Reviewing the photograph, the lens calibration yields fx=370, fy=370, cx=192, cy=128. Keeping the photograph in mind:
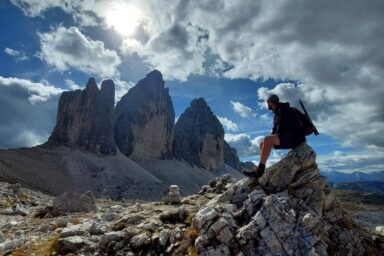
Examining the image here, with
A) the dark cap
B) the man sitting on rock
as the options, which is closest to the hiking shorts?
the man sitting on rock

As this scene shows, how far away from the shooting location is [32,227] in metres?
20.3

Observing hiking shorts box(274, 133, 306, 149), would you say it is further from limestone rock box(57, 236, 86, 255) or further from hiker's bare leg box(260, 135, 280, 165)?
limestone rock box(57, 236, 86, 255)

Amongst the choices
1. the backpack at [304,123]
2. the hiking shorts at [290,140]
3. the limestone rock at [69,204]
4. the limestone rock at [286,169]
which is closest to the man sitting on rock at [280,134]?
the hiking shorts at [290,140]

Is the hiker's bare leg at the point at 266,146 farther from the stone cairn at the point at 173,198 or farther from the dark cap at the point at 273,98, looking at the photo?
the stone cairn at the point at 173,198

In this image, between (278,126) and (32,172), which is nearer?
(278,126)

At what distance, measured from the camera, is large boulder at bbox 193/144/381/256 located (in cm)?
1387

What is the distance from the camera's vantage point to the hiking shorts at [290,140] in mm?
17188

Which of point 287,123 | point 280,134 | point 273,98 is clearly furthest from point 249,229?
point 273,98

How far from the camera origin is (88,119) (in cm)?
17625

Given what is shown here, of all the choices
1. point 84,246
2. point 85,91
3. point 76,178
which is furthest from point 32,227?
point 85,91

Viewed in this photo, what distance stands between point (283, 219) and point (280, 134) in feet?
14.0

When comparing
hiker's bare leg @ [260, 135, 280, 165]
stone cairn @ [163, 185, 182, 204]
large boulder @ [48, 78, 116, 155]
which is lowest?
stone cairn @ [163, 185, 182, 204]

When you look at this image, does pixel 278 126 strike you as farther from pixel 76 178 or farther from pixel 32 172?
pixel 76 178

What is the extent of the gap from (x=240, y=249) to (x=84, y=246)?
647cm
